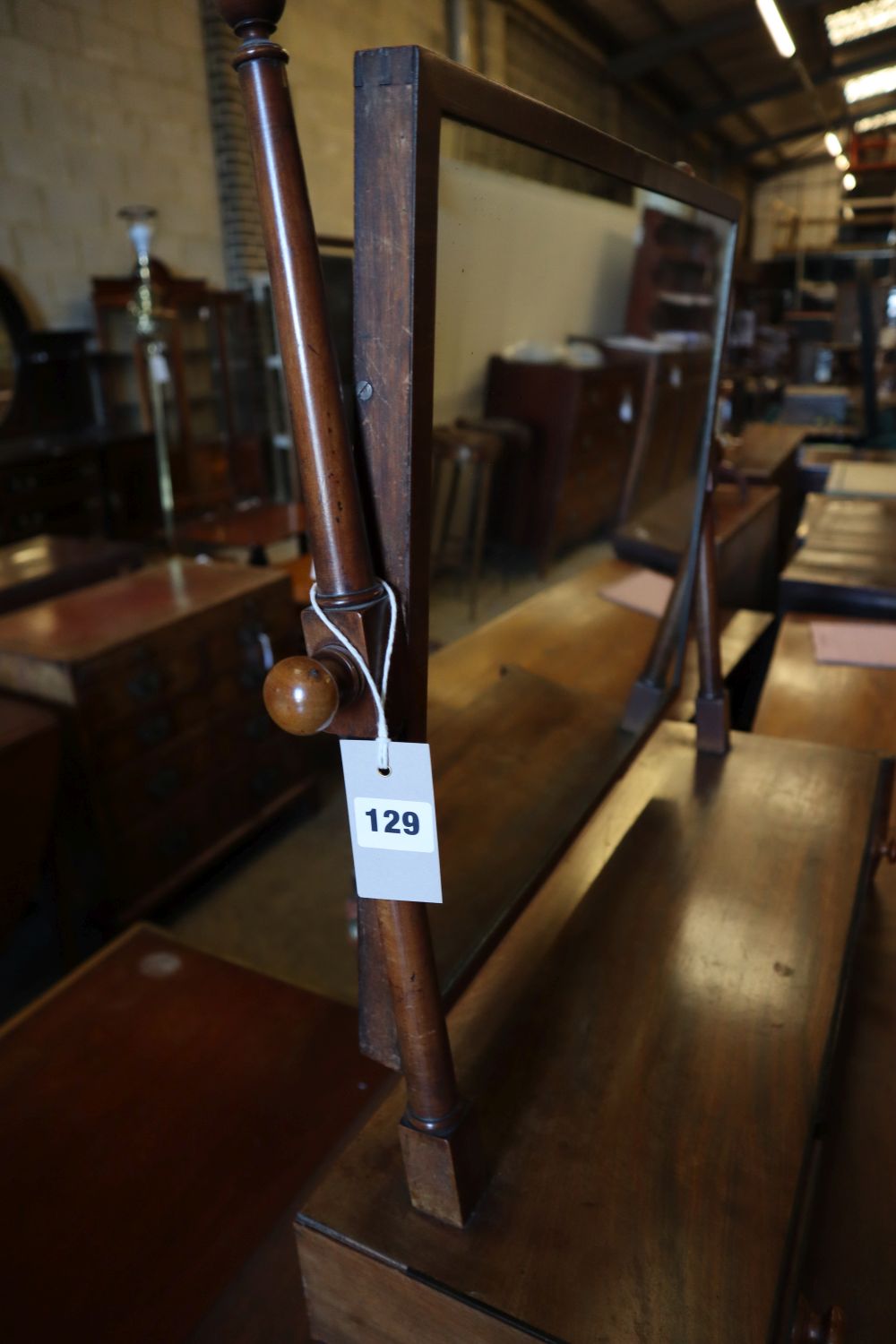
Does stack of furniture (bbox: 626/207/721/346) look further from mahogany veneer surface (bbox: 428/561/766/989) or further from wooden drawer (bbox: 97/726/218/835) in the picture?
wooden drawer (bbox: 97/726/218/835)

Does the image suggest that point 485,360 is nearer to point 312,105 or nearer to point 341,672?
point 341,672

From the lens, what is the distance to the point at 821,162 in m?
17.1

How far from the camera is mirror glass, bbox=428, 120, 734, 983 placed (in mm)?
663

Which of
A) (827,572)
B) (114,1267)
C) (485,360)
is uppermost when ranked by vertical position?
(485,360)

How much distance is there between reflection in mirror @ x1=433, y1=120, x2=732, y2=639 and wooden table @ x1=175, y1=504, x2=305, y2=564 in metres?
3.00

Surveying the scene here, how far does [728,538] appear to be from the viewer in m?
2.74

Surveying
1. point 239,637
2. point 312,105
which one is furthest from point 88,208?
A: point 239,637

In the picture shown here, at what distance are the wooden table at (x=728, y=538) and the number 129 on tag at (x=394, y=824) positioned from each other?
2.41 ft

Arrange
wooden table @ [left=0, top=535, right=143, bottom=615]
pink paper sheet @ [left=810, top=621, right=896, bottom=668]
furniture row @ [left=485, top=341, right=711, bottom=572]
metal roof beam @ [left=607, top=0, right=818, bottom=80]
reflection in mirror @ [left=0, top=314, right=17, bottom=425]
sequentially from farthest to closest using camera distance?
1. metal roof beam @ [left=607, top=0, right=818, bottom=80]
2. reflection in mirror @ [left=0, top=314, right=17, bottom=425]
3. wooden table @ [left=0, top=535, right=143, bottom=615]
4. pink paper sheet @ [left=810, top=621, right=896, bottom=668]
5. furniture row @ [left=485, top=341, right=711, bottom=572]

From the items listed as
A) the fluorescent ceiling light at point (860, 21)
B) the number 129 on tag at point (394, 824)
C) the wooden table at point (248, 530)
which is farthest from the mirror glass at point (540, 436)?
the fluorescent ceiling light at point (860, 21)

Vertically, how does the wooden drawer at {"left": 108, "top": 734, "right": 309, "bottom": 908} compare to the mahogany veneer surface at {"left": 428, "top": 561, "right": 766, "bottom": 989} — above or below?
below

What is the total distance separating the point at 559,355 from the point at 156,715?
68.2 inches

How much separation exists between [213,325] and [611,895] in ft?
18.3

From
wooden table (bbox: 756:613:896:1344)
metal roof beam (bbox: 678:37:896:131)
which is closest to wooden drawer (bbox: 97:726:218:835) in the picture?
wooden table (bbox: 756:613:896:1344)
